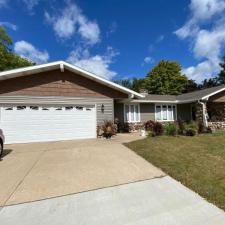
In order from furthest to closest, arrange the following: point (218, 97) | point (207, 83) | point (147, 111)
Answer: point (207, 83) < point (218, 97) < point (147, 111)

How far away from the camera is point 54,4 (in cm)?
1274

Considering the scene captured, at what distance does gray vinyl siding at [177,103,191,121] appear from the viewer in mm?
19266

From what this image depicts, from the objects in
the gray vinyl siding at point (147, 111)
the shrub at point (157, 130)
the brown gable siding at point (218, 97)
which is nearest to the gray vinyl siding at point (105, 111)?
the shrub at point (157, 130)

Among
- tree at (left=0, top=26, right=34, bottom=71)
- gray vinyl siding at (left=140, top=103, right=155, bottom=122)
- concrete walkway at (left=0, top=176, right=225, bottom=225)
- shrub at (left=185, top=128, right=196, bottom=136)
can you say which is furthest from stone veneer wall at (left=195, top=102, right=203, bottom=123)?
tree at (left=0, top=26, right=34, bottom=71)

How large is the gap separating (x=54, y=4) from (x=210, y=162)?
39.9 ft

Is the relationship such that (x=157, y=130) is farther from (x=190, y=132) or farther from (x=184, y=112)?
(x=184, y=112)

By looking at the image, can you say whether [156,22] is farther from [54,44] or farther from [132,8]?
[54,44]

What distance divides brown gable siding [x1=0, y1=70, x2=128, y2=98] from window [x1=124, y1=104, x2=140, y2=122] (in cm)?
391

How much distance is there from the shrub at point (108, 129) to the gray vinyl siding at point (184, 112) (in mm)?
8976

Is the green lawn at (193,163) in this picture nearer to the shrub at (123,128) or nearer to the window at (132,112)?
the shrub at (123,128)

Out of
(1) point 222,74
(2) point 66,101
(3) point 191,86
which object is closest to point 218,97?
(2) point 66,101

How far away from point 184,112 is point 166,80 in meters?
24.6

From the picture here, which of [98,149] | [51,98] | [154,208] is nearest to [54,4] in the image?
[51,98]

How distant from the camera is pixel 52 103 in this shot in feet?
38.6
